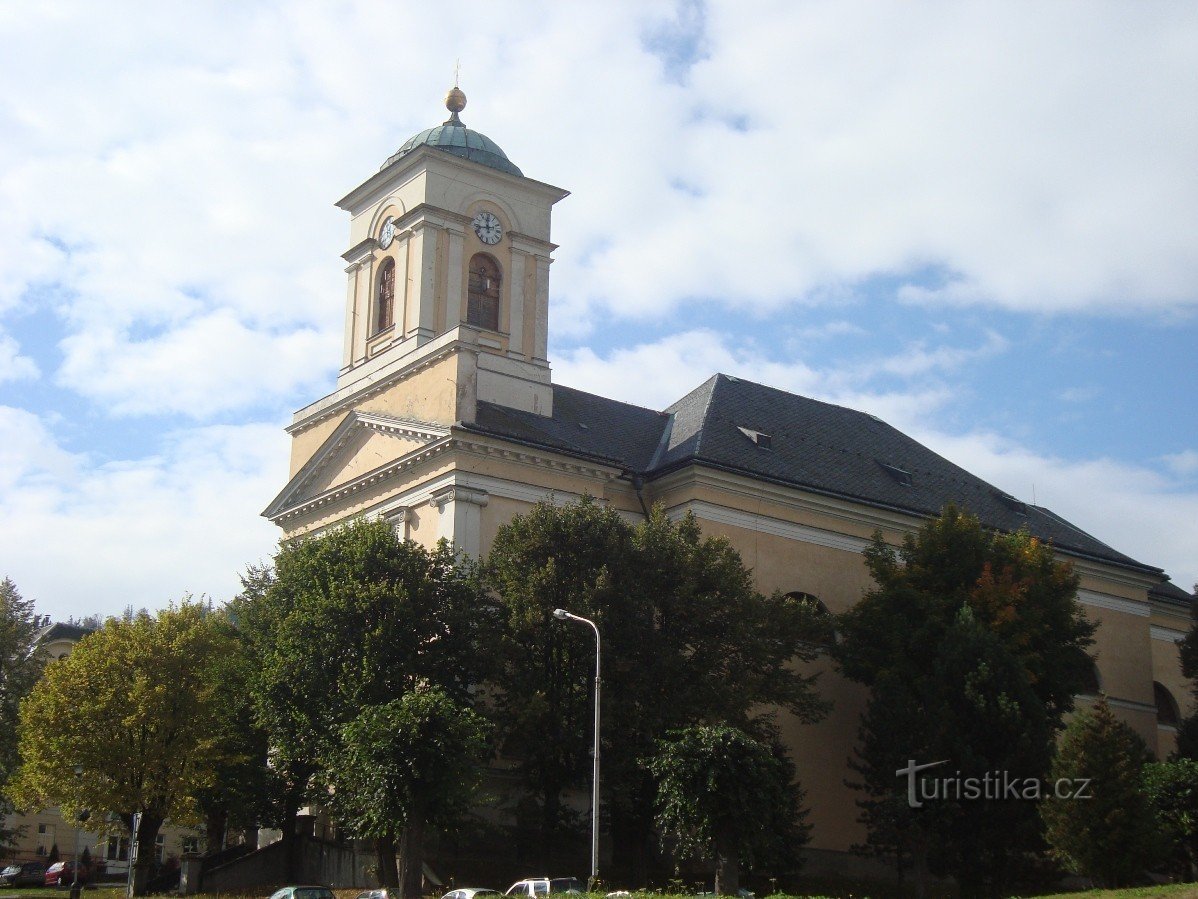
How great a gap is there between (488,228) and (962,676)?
21914mm

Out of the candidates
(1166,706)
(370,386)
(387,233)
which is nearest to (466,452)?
(370,386)

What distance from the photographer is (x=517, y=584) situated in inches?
1350

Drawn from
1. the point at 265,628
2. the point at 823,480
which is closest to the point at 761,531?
the point at 823,480

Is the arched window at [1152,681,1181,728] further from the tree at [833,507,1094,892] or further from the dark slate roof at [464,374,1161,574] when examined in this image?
the tree at [833,507,1094,892]

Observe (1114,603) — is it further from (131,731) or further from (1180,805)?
Result: (131,731)

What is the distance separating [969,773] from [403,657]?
13.6m

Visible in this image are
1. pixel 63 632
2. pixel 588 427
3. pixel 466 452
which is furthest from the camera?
pixel 63 632

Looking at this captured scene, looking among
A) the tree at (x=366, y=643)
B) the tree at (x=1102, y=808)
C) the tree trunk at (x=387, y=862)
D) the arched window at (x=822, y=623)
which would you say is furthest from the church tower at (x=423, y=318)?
the tree at (x=1102, y=808)

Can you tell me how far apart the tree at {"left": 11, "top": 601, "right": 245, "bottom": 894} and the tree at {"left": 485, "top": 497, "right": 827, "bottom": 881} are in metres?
8.80

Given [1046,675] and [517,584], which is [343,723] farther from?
[1046,675]

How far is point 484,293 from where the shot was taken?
156ft

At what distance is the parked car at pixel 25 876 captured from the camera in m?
52.1

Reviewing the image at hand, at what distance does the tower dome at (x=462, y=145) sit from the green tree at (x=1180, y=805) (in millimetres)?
28426

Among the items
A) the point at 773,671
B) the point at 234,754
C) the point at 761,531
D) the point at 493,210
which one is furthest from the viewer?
the point at 493,210
